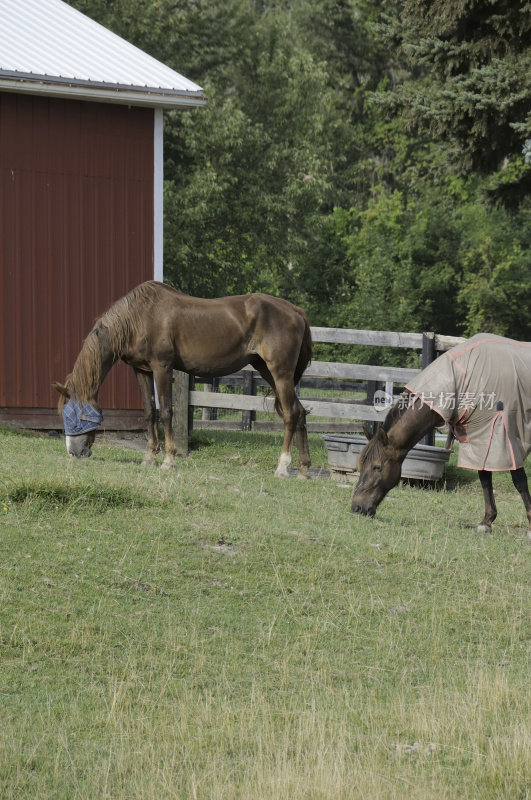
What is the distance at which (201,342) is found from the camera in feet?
37.1

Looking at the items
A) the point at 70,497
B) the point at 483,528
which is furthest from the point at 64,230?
the point at 483,528

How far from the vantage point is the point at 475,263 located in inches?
1368

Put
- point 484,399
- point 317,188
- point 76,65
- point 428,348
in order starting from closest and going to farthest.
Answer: point 484,399, point 428,348, point 76,65, point 317,188

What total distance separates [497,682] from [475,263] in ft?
101

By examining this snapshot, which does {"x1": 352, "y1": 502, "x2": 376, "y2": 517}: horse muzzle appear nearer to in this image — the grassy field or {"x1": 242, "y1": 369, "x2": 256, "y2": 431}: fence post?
the grassy field

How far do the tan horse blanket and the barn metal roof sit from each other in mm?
6437

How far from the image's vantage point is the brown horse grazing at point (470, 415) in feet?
27.9

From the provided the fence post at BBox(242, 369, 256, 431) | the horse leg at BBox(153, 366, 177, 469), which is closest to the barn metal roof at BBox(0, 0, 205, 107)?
the horse leg at BBox(153, 366, 177, 469)

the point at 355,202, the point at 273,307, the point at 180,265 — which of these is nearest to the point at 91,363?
the point at 273,307

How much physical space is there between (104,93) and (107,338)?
13.1 ft

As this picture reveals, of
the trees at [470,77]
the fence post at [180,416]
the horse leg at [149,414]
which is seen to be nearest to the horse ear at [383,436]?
the horse leg at [149,414]

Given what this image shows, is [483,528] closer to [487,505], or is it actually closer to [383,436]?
[487,505]

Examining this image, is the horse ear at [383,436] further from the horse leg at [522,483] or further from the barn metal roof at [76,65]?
the barn metal roof at [76,65]

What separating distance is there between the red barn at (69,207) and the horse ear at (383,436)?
18.5ft
